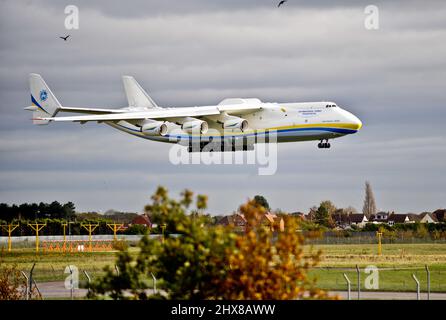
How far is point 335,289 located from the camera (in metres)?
33.9

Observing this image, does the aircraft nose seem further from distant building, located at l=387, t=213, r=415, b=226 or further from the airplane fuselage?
distant building, located at l=387, t=213, r=415, b=226

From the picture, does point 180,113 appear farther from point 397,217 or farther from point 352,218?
point 397,217

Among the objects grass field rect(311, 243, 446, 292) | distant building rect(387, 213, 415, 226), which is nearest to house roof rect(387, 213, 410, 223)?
distant building rect(387, 213, 415, 226)

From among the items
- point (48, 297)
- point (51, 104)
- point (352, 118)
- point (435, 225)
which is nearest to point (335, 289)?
point (48, 297)

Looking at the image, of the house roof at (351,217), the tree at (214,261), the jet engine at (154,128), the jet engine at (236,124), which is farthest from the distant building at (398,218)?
the tree at (214,261)

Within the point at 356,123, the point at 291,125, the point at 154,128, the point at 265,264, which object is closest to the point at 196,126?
the point at 154,128

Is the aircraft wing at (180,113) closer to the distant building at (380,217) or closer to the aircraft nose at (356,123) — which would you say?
the aircraft nose at (356,123)

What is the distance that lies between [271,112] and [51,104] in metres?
15.5

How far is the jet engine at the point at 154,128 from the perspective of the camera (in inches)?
2680

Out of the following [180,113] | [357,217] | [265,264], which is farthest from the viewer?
[357,217]

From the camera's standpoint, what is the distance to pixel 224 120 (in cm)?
7044

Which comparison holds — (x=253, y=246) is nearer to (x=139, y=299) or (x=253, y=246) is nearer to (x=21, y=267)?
(x=139, y=299)

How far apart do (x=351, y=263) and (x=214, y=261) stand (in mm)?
30177

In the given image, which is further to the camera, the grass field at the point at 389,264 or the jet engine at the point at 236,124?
the jet engine at the point at 236,124
